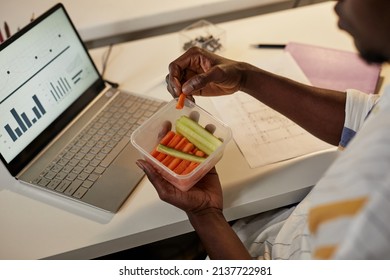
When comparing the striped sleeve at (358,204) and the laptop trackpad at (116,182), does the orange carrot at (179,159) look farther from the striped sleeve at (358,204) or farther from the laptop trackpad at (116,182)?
the striped sleeve at (358,204)

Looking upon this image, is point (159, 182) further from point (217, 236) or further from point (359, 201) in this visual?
point (359, 201)

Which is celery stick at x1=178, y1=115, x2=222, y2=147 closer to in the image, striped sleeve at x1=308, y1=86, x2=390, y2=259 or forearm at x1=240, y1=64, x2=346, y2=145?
forearm at x1=240, y1=64, x2=346, y2=145

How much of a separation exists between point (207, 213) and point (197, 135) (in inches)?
5.9

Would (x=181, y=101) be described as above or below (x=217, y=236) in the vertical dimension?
above

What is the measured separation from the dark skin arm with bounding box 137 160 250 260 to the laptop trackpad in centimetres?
9

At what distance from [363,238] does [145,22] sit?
0.99 meters

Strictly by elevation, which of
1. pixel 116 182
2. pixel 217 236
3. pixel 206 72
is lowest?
pixel 217 236

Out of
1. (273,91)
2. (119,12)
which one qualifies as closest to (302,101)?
(273,91)

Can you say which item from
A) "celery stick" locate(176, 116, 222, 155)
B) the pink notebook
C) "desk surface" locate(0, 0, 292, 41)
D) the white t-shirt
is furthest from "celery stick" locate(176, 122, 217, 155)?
"desk surface" locate(0, 0, 292, 41)

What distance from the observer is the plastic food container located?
723 mm

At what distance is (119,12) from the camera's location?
1255mm

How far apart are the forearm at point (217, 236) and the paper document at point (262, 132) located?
0.50ft

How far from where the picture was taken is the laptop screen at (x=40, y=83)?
2.71ft

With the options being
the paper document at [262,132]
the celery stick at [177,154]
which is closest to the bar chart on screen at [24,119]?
the celery stick at [177,154]
